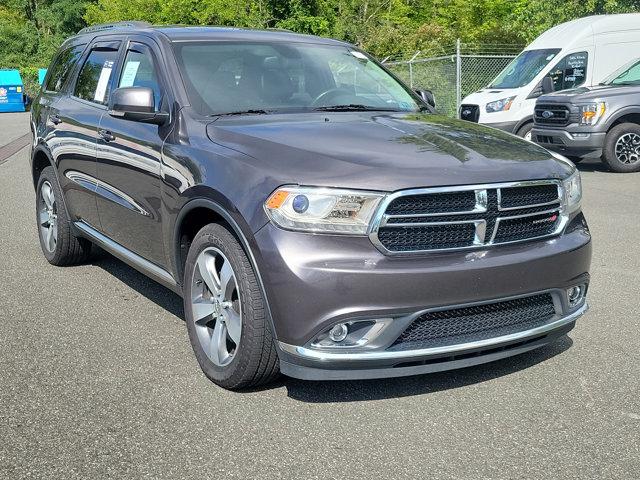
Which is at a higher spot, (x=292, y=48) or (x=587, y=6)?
(x=292, y=48)

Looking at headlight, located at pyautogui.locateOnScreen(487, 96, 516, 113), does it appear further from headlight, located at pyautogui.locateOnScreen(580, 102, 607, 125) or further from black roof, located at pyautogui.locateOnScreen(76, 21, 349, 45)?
black roof, located at pyautogui.locateOnScreen(76, 21, 349, 45)

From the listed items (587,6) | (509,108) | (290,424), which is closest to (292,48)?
(290,424)

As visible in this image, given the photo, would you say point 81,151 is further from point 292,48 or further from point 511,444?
point 511,444

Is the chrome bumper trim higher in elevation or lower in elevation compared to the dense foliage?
higher

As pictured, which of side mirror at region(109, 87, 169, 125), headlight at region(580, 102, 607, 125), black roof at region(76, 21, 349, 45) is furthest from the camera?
headlight at region(580, 102, 607, 125)

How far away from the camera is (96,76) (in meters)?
6.02

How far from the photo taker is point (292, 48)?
540 cm

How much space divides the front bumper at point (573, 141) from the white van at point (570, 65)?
64.4 inches

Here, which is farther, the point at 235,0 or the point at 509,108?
the point at 235,0

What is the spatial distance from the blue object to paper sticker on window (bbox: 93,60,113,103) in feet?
107

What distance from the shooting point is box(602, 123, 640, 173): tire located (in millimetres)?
12977

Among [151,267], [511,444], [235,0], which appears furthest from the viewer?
[235,0]

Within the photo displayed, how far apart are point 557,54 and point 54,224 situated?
457 inches

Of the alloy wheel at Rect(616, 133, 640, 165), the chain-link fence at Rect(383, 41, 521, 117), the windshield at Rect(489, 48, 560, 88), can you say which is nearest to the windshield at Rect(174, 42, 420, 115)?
the alloy wheel at Rect(616, 133, 640, 165)
